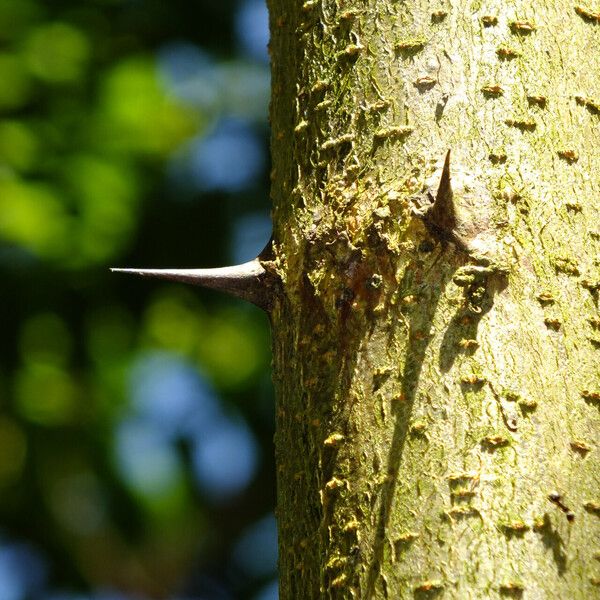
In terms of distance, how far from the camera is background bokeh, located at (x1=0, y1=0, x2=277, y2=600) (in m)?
3.02

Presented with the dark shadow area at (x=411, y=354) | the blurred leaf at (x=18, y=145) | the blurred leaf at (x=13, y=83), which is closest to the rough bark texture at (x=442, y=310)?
the dark shadow area at (x=411, y=354)

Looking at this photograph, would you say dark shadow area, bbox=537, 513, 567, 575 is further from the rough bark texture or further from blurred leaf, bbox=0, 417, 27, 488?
→ blurred leaf, bbox=0, 417, 27, 488

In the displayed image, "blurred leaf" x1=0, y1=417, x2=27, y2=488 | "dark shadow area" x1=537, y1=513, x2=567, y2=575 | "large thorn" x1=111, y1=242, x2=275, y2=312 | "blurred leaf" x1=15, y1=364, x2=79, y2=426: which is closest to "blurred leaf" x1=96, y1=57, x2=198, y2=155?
"blurred leaf" x1=15, y1=364, x2=79, y2=426

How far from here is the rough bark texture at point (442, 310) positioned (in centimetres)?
93

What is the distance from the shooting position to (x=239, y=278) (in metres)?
1.16

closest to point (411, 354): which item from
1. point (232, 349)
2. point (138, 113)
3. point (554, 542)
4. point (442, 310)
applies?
point (442, 310)

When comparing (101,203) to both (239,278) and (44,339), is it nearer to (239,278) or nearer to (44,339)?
(44,339)

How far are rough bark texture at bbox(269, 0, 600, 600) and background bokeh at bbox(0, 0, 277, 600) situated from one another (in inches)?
75.2

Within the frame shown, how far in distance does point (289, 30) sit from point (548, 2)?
1.03 ft

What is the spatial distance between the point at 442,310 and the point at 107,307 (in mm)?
2400

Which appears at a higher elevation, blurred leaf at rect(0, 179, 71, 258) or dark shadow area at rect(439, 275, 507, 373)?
dark shadow area at rect(439, 275, 507, 373)

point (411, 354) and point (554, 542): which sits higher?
point (411, 354)

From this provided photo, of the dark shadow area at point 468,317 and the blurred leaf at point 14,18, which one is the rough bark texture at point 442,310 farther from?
the blurred leaf at point 14,18

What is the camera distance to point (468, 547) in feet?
3.01
